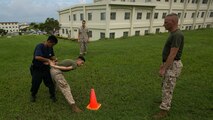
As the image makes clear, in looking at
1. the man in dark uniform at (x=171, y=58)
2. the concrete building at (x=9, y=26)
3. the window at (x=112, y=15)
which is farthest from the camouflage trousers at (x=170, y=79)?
the concrete building at (x=9, y=26)

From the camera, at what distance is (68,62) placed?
3.79m

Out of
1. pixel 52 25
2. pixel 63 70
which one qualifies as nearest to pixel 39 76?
pixel 63 70

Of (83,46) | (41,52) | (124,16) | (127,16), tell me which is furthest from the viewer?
(127,16)

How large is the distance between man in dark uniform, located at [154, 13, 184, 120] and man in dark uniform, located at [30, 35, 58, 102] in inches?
100

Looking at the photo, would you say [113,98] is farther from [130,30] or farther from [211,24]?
[211,24]

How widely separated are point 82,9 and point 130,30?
29.3 feet

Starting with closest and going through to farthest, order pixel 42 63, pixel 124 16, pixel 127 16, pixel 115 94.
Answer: pixel 42 63 < pixel 115 94 < pixel 124 16 < pixel 127 16

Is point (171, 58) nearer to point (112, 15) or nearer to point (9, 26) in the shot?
point (112, 15)

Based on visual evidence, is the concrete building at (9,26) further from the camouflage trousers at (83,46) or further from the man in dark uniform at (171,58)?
the man in dark uniform at (171,58)

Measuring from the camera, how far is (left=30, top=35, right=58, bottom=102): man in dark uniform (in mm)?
3879

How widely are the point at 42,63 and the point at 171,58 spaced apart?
3012 millimetres

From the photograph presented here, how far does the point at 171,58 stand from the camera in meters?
3.12

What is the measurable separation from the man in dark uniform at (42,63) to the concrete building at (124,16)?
20.6m

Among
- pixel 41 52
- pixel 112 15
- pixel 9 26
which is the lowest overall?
pixel 41 52
